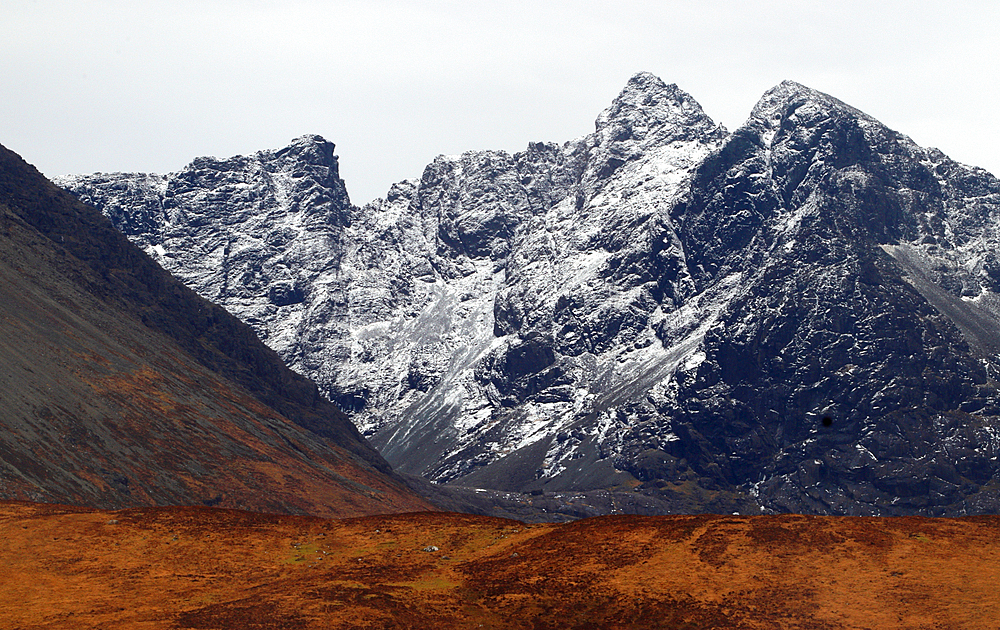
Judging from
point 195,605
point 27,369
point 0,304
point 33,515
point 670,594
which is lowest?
point 670,594

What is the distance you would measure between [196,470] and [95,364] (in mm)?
31001

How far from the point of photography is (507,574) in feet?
200

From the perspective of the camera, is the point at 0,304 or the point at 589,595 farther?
the point at 0,304

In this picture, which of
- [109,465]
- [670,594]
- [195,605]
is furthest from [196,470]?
[670,594]

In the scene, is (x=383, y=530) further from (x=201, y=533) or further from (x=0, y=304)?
(x=0, y=304)

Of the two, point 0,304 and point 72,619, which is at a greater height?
point 0,304

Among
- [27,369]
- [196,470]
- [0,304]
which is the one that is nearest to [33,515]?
[27,369]

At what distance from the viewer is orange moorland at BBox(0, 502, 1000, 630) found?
171 feet

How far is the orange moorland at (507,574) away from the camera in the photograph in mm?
51969

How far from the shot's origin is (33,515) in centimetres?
7125

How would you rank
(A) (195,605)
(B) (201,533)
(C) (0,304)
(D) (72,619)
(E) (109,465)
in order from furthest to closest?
(C) (0,304) < (E) (109,465) < (B) (201,533) < (A) (195,605) < (D) (72,619)

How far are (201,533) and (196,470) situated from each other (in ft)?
352

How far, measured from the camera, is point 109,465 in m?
147

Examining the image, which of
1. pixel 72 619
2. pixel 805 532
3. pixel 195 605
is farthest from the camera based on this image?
pixel 805 532
